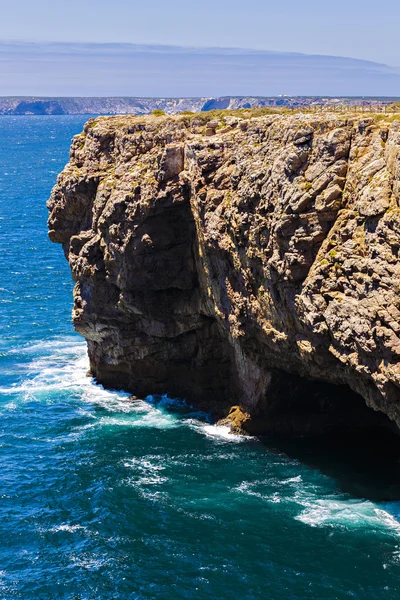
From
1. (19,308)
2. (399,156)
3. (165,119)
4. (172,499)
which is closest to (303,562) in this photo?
(172,499)

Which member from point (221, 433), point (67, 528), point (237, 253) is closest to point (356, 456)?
point (221, 433)

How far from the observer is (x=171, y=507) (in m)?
59.0

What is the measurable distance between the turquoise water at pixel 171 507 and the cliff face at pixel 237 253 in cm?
533

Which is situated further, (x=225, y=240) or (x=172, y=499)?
(x=225, y=240)

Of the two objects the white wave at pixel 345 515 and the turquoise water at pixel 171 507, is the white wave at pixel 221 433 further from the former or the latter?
the white wave at pixel 345 515

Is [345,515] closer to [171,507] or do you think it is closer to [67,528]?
[171,507]

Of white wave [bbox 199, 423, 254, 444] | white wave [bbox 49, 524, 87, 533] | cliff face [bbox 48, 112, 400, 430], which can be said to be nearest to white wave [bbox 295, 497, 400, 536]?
cliff face [bbox 48, 112, 400, 430]

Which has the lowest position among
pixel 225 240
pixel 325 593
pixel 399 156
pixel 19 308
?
pixel 325 593

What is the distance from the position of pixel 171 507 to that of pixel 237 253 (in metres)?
18.8

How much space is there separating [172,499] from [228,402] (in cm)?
1690

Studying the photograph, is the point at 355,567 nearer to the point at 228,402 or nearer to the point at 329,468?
the point at 329,468

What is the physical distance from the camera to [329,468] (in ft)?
212

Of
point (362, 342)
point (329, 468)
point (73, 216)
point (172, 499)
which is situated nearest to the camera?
point (362, 342)

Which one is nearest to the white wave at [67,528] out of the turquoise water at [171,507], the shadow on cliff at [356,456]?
the turquoise water at [171,507]
